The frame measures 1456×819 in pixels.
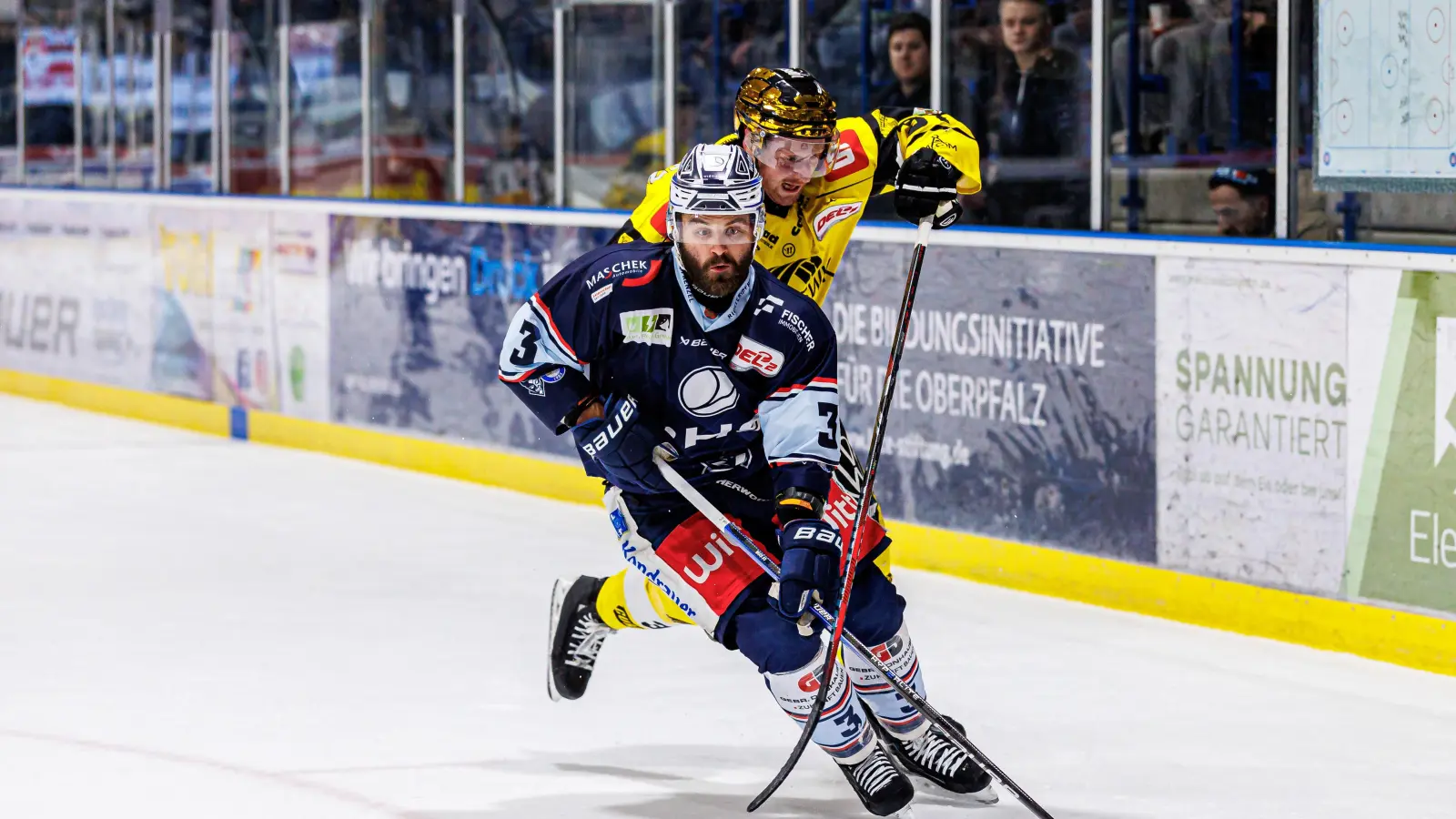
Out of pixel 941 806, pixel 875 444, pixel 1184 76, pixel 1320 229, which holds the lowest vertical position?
pixel 941 806

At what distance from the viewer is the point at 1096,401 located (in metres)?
6.41

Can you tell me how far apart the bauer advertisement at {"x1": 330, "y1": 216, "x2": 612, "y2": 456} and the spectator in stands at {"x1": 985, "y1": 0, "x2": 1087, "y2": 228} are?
1842 millimetres

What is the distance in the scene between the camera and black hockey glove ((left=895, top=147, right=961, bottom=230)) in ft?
14.9

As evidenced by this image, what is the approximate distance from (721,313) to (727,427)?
0.24 m

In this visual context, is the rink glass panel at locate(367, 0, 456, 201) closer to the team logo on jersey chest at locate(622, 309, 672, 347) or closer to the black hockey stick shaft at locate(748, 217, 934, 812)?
the black hockey stick shaft at locate(748, 217, 934, 812)

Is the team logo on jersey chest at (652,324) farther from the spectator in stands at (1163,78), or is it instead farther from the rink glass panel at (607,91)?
the rink glass panel at (607,91)

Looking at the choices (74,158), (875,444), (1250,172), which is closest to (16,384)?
(74,158)

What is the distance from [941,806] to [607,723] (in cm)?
97

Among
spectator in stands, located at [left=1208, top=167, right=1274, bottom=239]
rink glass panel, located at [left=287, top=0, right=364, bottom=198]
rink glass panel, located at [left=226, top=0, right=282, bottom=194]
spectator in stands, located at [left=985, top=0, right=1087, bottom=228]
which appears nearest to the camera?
spectator in stands, located at [left=1208, top=167, right=1274, bottom=239]

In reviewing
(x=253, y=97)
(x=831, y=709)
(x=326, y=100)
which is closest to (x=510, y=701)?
(x=831, y=709)

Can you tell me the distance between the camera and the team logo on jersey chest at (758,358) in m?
3.99

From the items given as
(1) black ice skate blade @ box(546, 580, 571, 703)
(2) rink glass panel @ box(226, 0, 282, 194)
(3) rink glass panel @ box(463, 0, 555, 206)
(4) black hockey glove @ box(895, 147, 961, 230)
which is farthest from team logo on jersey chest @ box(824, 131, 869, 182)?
(2) rink glass panel @ box(226, 0, 282, 194)

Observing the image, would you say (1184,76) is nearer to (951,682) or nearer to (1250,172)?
(1250,172)

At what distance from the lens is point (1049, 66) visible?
6992 millimetres
